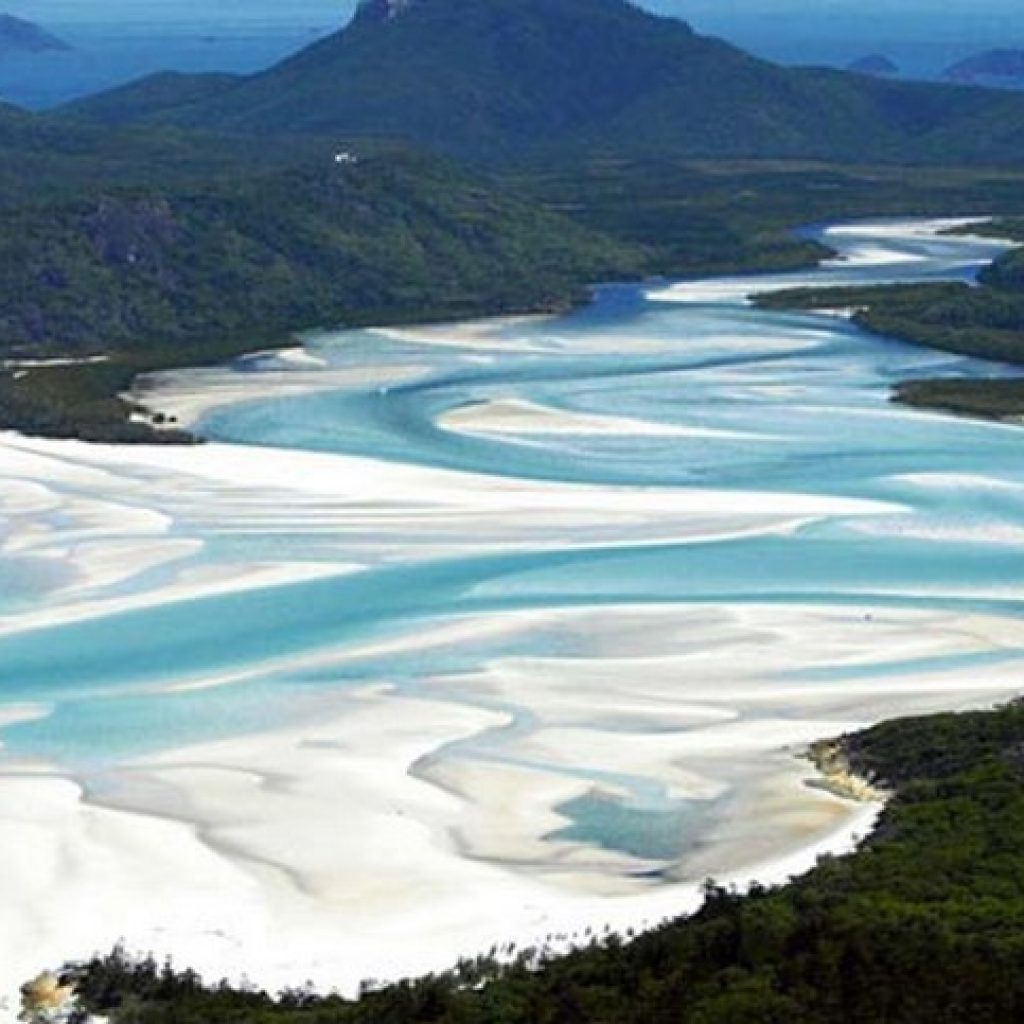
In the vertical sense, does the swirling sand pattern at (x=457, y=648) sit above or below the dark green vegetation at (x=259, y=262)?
below

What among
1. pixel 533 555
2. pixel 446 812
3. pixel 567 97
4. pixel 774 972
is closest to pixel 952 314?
pixel 533 555

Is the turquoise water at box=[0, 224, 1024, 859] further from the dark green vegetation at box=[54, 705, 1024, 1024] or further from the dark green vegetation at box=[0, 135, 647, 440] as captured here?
the dark green vegetation at box=[0, 135, 647, 440]

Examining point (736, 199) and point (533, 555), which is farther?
point (736, 199)

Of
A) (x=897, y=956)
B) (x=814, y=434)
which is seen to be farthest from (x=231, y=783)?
(x=814, y=434)

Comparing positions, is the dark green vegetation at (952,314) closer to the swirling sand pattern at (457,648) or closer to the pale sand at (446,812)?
the swirling sand pattern at (457,648)

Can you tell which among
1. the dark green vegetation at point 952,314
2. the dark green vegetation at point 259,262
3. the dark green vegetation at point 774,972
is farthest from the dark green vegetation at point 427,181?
the dark green vegetation at point 774,972

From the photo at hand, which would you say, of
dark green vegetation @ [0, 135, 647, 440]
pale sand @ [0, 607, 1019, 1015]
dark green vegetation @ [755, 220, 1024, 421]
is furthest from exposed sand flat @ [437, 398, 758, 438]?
pale sand @ [0, 607, 1019, 1015]

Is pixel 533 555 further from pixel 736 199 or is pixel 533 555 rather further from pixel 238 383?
pixel 736 199
